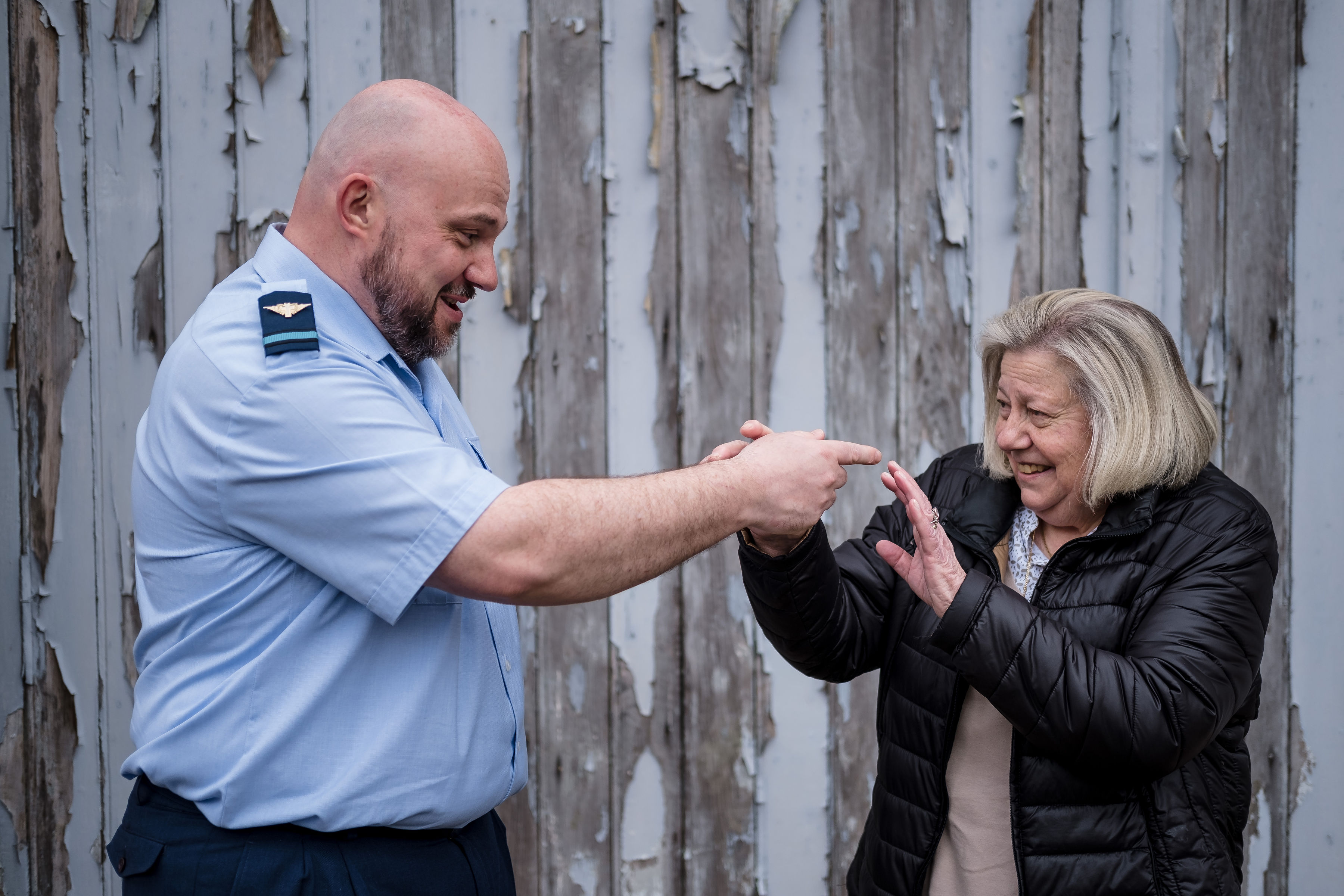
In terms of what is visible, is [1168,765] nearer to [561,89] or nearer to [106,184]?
[561,89]

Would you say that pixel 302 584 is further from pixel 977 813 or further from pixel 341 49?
pixel 341 49

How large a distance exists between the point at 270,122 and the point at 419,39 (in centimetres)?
42

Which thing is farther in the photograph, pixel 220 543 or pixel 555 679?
pixel 555 679

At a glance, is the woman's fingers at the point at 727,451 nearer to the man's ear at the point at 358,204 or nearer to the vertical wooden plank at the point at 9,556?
the man's ear at the point at 358,204

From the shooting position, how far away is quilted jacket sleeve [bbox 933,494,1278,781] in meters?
1.39

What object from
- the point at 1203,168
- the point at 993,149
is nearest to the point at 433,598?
the point at 993,149

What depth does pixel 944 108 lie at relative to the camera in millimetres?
2389

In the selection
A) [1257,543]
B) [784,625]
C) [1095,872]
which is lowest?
[1095,872]

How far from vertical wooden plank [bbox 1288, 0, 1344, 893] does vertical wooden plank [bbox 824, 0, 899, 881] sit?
1.11 meters

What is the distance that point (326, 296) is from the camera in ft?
4.46

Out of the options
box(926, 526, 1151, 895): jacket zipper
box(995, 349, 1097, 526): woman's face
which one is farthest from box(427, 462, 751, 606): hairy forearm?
box(995, 349, 1097, 526): woman's face

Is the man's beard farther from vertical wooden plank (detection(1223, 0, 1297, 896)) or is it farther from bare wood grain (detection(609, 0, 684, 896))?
vertical wooden plank (detection(1223, 0, 1297, 896))

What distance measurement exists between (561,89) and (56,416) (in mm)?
1498

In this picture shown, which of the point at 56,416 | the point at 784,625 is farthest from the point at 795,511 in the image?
the point at 56,416
